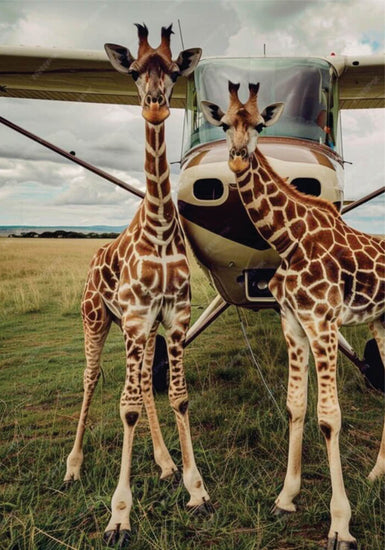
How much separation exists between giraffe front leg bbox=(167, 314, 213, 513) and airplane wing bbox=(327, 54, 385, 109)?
2872 mm

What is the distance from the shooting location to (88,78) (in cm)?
527

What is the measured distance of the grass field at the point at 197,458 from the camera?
2121 mm

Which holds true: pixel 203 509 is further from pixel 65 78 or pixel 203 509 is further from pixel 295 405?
pixel 65 78

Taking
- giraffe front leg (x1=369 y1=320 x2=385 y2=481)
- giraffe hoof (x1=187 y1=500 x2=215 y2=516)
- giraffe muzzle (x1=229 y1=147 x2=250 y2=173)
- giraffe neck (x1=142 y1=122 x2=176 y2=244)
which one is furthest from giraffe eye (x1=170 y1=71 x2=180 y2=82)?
giraffe hoof (x1=187 y1=500 x2=215 y2=516)

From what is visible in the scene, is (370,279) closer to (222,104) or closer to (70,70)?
(222,104)

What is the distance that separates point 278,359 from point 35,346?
3.46m

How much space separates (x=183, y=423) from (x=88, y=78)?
4302 millimetres

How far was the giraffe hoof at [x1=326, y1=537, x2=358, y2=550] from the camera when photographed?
1.94 metres

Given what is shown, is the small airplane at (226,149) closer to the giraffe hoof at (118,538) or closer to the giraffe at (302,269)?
the giraffe at (302,269)

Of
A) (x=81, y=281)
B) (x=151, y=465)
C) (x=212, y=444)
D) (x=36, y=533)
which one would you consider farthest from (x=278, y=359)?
(x=81, y=281)

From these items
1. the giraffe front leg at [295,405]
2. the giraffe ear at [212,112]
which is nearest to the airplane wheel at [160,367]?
the giraffe front leg at [295,405]

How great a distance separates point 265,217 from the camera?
2.28 m

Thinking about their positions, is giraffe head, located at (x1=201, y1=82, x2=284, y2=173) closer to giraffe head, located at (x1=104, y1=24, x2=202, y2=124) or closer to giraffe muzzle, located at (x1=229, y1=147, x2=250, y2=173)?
giraffe muzzle, located at (x1=229, y1=147, x2=250, y2=173)

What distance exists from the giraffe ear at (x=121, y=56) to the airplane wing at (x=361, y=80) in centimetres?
238
